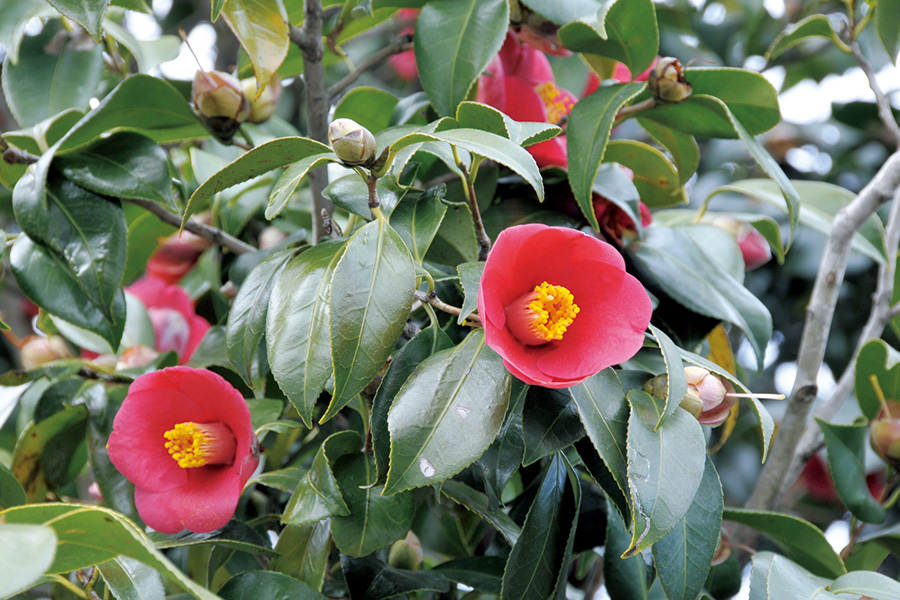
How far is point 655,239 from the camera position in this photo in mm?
800

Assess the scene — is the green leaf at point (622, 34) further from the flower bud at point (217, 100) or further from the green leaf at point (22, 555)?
the green leaf at point (22, 555)

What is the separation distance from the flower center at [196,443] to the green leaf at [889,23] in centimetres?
87

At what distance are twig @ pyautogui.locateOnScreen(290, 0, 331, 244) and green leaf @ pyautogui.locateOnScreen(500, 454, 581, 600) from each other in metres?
0.30

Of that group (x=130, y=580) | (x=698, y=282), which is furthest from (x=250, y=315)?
(x=698, y=282)

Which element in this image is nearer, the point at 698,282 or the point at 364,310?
the point at 364,310

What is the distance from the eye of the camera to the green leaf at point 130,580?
0.54 metres

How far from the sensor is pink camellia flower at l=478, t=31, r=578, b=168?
2.52ft

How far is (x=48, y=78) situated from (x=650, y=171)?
683mm

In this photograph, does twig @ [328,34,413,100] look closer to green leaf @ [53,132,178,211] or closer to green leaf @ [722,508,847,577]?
green leaf @ [53,132,178,211]

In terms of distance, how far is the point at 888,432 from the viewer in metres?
0.90

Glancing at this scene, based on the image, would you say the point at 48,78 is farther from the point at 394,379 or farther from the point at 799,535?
the point at 799,535

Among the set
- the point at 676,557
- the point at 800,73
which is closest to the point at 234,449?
the point at 676,557

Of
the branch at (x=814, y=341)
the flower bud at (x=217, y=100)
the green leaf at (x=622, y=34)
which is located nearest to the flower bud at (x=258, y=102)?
the flower bud at (x=217, y=100)

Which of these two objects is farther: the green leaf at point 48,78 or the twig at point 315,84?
the green leaf at point 48,78
